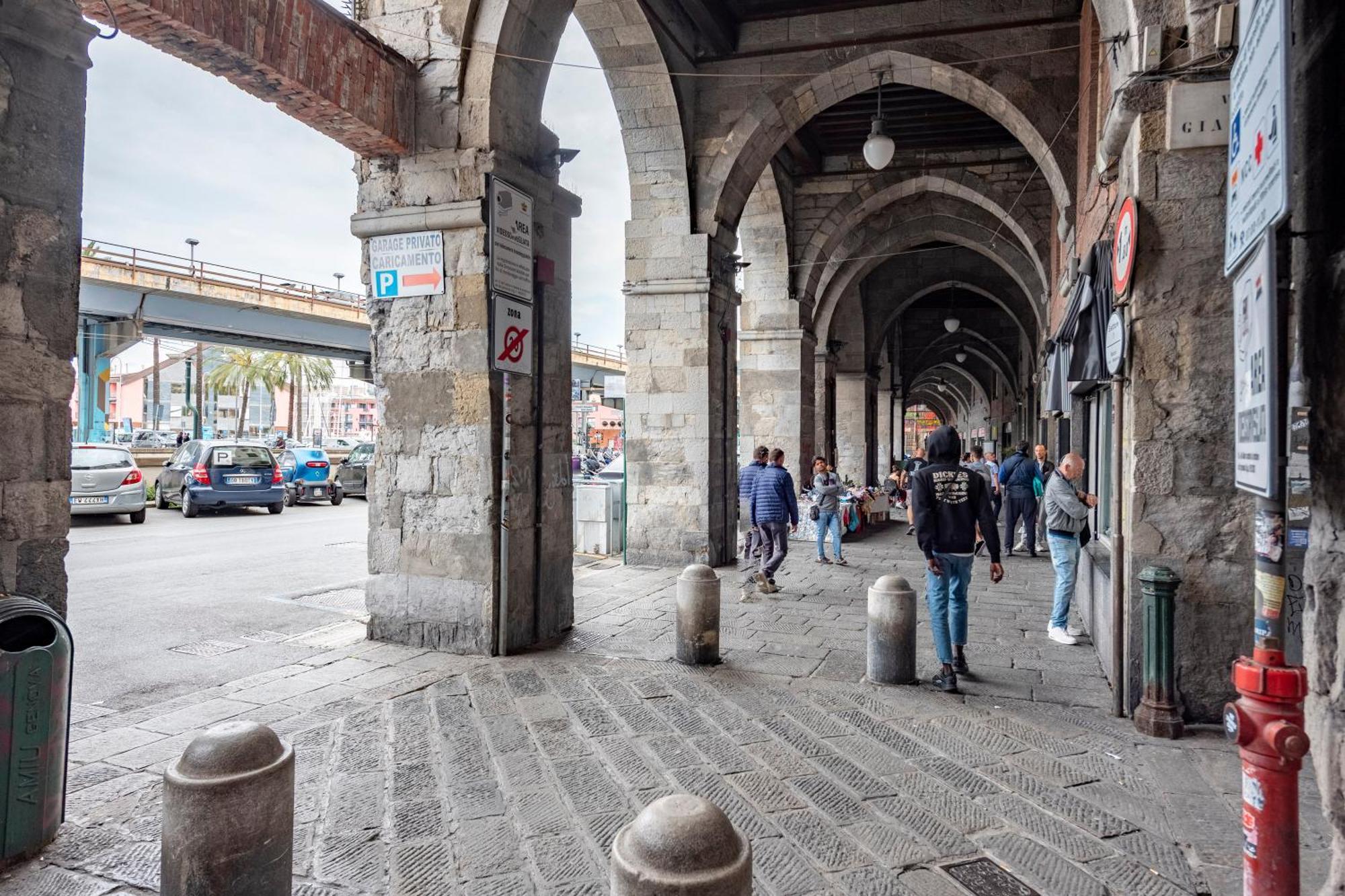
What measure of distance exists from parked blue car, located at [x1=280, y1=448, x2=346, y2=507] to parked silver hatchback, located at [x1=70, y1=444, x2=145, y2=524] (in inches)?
193

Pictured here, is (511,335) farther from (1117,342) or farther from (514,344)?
(1117,342)

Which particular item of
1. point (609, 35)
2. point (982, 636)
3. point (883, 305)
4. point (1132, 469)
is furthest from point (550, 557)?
point (883, 305)

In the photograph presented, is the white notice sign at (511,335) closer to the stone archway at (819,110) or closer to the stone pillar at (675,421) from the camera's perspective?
the stone pillar at (675,421)

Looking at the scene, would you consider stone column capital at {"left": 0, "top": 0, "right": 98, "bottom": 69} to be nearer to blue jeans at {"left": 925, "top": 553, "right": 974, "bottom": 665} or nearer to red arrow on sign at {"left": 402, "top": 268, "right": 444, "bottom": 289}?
red arrow on sign at {"left": 402, "top": 268, "right": 444, "bottom": 289}

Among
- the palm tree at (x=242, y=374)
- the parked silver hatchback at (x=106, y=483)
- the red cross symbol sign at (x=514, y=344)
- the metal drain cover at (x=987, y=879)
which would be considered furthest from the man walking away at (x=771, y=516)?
the palm tree at (x=242, y=374)

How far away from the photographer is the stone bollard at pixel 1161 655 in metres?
4.09

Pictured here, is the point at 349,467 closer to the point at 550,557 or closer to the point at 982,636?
the point at 550,557

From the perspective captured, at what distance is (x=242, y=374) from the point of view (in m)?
51.5

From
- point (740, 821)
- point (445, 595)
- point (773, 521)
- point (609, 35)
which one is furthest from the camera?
point (609, 35)

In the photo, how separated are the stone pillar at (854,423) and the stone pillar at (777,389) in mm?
6295

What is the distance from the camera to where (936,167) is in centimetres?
1355

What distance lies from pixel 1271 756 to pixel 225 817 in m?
2.71

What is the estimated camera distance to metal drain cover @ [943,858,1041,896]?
8.67 feet

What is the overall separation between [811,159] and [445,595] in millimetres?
10617
